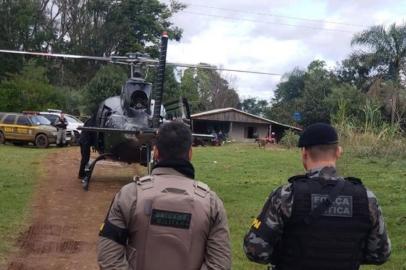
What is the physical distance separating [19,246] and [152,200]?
235 inches

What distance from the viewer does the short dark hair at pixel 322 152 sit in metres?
3.57

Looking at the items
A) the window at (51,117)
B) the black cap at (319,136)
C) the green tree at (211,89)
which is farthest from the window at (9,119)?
the green tree at (211,89)

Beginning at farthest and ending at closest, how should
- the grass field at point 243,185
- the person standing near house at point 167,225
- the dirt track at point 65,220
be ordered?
the grass field at point 243,185 < the dirt track at point 65,220 < the person standing near house at point 167,225

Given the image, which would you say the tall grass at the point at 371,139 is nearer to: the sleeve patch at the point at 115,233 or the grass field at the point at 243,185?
the grass field at the point at 243,185

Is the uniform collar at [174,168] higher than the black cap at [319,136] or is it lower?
lower

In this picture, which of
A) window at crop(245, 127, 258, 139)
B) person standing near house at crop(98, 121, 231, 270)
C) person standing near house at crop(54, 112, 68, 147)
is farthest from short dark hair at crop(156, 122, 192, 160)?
window at crop(245, 127, 258, 139)

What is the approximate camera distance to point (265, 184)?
15.4 m

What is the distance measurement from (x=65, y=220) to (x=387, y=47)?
32.3 metres

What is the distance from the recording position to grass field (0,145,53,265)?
952cm

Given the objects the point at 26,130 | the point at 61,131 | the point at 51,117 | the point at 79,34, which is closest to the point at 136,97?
the point at 26,130

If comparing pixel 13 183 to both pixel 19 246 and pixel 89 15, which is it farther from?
pixel 89 15

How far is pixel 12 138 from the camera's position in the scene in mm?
28891

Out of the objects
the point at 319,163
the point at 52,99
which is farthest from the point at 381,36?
the point at 319,163

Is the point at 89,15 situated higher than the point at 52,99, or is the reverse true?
the point at 89,15
